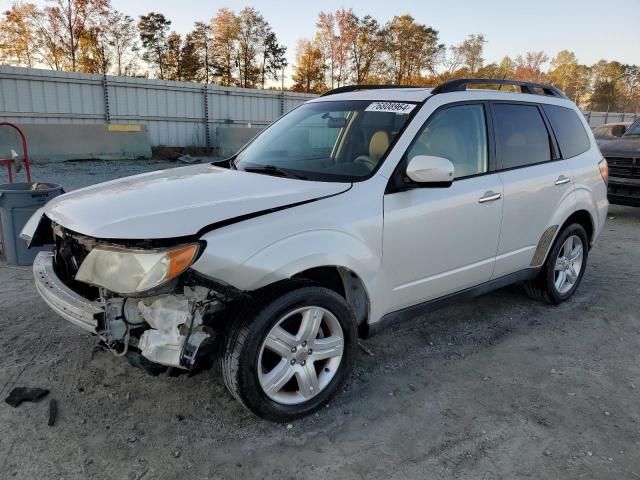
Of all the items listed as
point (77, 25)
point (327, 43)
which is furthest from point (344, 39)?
point (77, 25)

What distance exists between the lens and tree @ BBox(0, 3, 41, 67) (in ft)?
114

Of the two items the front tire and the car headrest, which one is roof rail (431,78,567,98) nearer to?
the car headrest

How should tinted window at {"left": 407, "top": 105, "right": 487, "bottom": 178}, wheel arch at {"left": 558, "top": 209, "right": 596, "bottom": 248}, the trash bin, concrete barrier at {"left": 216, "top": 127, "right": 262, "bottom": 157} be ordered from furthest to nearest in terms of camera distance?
concrete barrier at {"left": 216, "top": 127, "right": 262, "bottom": 157} → the trash bin → wheel arch at {"left": 558, "top": 209, "right": 596, "bottom": 248} → tinted window at {"left": 407, "top": 105, "right": 487, "bottom": 178}

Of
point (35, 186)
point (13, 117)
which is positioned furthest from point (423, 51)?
point (35, 186)

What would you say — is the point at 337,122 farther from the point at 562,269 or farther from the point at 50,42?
the point at 50,42

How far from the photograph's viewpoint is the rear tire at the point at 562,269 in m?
4.37

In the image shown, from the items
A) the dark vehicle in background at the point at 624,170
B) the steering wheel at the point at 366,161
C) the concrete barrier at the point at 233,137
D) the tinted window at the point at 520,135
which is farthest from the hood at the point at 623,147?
the concrete barrier at the point at 233,137

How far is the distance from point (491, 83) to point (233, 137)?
13.6 meters

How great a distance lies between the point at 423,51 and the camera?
172 ft

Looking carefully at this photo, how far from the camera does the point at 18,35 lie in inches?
1388

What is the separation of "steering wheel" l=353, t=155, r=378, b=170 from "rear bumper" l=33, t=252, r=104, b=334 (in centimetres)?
172

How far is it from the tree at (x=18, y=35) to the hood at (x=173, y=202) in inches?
1581

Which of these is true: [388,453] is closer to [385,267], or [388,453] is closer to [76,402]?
[385,267]

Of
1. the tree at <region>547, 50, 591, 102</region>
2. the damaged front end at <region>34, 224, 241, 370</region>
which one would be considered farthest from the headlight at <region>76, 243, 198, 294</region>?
the tree at <region>547, 50, 591, 102</region>
